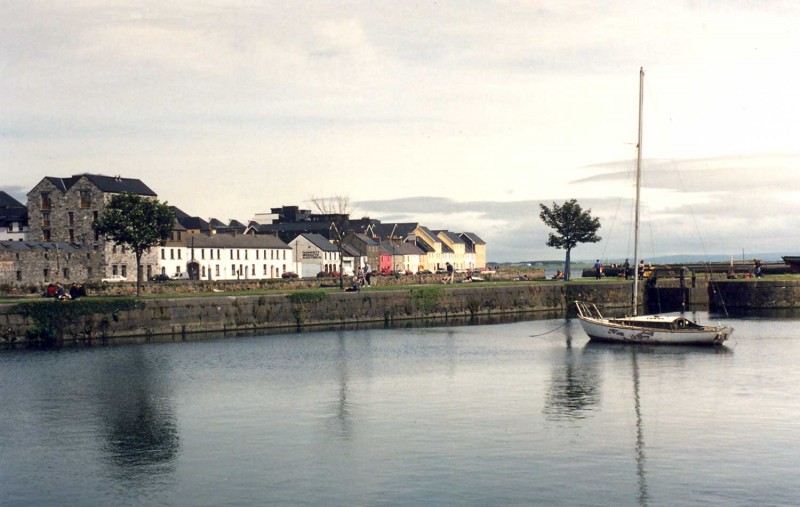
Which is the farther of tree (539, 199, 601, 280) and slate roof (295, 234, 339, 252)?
slate roof (295, 234, 339, 252)

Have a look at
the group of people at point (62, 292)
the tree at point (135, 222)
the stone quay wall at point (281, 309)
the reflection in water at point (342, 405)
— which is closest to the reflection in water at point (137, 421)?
the reflection in water at point (342, 405)

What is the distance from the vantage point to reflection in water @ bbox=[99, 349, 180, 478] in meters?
33.1

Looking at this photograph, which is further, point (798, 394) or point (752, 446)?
point (798, 394)

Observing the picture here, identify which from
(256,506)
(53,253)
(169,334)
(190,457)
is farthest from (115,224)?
(256,506)

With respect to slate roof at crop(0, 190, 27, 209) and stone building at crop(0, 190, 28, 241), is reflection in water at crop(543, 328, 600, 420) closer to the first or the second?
stone building at crop(0, 190, 28, 241)

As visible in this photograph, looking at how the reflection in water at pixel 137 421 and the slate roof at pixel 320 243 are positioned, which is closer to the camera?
the reflection in water at pixel 137 421

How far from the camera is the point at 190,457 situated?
3328 centimetres

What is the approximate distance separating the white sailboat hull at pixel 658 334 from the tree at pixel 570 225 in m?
64.7

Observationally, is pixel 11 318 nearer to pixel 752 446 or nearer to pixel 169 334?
pixel 169 334

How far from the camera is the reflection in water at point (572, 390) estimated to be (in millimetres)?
41312

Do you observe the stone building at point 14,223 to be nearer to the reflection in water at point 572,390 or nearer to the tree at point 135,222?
the tree at point 135,222

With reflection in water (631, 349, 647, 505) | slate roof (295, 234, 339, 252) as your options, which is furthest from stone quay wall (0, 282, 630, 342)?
slate roof (295, 234, 339, 252)

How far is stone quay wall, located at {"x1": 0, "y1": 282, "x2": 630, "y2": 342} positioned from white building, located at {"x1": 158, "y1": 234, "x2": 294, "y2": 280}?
54990 millimetres

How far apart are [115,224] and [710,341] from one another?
6297 centimetres
